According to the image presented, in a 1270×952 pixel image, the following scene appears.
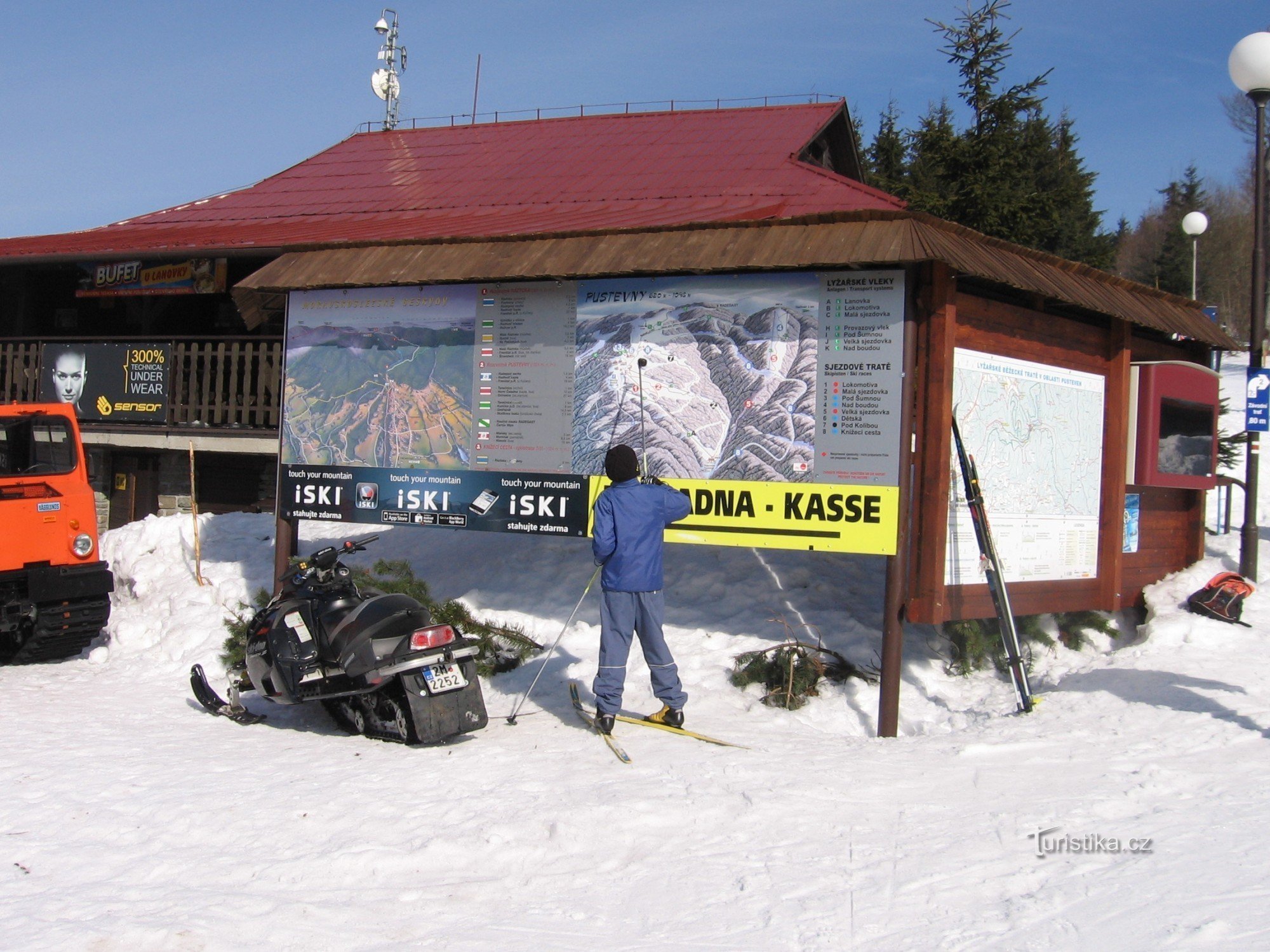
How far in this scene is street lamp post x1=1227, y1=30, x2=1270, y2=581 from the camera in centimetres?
886

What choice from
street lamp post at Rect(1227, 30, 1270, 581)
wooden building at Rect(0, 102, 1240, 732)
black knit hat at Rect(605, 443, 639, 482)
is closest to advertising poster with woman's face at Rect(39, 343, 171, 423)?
wooden building at Rect(0, 102, 1240, 732)

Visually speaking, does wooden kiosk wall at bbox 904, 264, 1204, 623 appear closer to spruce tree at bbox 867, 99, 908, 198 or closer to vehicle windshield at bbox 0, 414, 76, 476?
vehicle windshield at bbox 0, 414, 76, 476

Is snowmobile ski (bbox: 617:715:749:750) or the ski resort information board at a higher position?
the ski resort information board

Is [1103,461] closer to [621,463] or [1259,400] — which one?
[1259,400]

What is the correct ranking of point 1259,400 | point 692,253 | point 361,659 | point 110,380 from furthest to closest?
point 110,380 → point 1259,400 → point 692,253 → point 361,659

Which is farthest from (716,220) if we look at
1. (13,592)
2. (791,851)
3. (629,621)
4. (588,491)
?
(13,592)

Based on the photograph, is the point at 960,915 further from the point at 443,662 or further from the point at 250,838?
the point at 443,662

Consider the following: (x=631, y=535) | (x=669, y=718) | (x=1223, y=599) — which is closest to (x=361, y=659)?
(x=631, y=535)

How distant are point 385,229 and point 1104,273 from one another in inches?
263

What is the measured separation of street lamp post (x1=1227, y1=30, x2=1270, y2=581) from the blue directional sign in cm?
11

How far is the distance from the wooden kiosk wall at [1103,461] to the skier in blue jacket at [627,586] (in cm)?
182

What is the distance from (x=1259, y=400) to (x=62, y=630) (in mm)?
10995

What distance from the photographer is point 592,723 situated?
6520 millimetres

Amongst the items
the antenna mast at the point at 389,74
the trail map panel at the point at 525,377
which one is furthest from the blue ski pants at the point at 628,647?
the antenna mast at the point at 389,74
